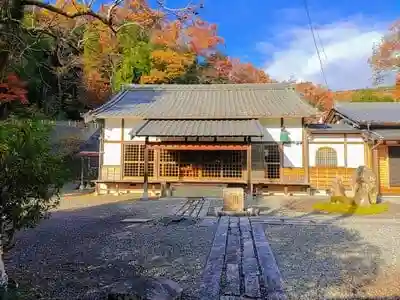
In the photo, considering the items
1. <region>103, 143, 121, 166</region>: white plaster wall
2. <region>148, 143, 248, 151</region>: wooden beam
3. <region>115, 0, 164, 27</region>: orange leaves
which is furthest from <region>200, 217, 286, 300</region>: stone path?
<region>103, 143, 121, 166</region>: white plaster wall

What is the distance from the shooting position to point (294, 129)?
15.6 meters

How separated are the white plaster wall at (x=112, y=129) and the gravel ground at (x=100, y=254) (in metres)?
7.35

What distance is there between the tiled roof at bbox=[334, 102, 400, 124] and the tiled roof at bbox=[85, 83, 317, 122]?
90.3 inches

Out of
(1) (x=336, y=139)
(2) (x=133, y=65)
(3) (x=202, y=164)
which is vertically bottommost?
(3) (x=202, y=164)

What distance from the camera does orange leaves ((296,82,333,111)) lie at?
35459 mm

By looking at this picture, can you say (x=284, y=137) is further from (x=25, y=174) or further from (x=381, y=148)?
(x=25, y=174)

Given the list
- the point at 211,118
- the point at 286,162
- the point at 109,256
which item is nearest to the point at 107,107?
the point at 211,118

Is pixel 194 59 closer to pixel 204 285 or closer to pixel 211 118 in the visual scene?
pixel 211 118

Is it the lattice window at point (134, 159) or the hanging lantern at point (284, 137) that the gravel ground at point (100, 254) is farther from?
the hanging lantern at point (284, 137)

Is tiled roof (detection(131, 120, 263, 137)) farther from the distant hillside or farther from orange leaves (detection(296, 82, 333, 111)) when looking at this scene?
orange leaves (detection(296, 82, 333, 111))

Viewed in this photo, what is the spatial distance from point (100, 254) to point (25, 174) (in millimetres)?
2553

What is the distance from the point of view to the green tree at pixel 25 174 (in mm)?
3398

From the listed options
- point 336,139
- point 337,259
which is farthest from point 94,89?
point 337,259

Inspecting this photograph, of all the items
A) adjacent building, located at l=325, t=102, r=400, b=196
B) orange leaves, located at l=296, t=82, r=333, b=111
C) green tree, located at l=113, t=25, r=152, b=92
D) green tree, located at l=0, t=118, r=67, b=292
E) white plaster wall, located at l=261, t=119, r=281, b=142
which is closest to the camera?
green tree, located at l=0, t=118, r=67, b=292
